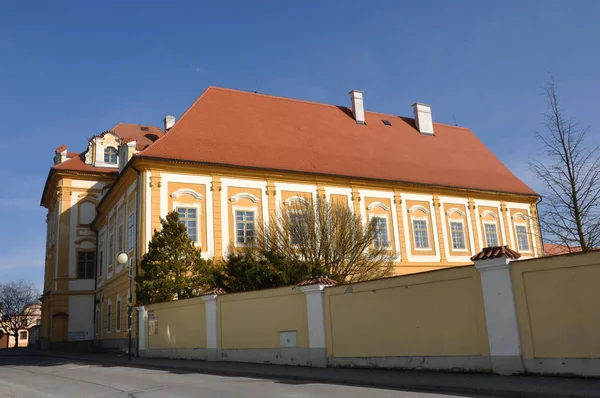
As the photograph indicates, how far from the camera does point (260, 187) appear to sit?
28344 mm

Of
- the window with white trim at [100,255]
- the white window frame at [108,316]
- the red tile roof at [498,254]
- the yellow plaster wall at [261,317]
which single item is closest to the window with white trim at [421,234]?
the yellow plaster wall at [261,317]

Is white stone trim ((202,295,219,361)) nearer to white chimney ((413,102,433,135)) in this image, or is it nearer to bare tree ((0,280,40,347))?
white chimney ((413,102,433,135))

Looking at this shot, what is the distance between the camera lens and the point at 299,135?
32375 mm

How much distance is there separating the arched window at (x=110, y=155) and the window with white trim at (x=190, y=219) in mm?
17007

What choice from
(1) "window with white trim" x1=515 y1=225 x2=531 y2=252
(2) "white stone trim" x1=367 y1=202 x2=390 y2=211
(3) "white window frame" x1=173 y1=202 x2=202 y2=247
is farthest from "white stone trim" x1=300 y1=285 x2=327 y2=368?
(1) "window with white trim" x1=515 y1=225 x2=531 y2=252

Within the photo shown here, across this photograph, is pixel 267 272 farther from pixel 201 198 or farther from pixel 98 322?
pixel 98 322

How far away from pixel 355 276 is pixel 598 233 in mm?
10071

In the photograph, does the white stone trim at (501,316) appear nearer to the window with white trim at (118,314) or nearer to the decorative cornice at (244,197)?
the decorative cornice at (244,197)

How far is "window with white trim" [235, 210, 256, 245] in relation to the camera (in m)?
27.2

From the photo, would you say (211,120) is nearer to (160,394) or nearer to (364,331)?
(364,331)

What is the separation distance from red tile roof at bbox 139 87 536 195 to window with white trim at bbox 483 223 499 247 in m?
2.52

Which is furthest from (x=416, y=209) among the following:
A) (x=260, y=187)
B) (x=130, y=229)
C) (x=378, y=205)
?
(x=130, y=229)

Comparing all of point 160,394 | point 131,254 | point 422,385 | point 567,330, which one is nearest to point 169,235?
point 131,254

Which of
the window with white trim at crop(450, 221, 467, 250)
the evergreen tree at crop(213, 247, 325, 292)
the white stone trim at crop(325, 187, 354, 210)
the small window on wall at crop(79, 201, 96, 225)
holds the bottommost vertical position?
the evergreen tree at crop(213, 247, 325, 292)
